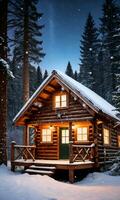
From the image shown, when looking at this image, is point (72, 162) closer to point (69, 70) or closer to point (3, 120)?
point (3, 120)

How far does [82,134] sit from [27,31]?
1343 cm

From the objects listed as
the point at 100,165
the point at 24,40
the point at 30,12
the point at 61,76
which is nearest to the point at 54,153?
the point at 100,165

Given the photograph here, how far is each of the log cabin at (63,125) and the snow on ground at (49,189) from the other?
2214mm

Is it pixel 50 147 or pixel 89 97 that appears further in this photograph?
pixel 50 147

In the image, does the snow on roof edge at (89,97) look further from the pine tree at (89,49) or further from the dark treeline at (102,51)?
the pine tree at (89,49)

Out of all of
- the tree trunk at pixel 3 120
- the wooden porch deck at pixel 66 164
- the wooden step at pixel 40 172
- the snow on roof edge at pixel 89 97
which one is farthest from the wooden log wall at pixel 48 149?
the tree trunk at pixel 3 120

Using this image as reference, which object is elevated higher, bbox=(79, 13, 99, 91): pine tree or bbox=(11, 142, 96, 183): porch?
bbox=(79, 13, 99, 91): pine tree

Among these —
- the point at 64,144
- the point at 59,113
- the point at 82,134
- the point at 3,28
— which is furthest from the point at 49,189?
the point at 3,28

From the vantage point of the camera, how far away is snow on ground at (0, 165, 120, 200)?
1161 cm

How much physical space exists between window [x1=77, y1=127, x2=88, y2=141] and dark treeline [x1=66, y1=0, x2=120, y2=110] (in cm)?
1512

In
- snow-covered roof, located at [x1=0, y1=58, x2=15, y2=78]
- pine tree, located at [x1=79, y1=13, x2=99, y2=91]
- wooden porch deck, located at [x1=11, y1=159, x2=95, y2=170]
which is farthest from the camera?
pine tree, located at [x1=79, y1=13, x2=99, y2=91]

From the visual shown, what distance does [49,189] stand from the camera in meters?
13.2

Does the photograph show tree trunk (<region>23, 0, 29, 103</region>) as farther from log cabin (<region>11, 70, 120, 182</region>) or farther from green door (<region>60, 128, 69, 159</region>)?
green door (<region>60, 128, 69, 159</region>)

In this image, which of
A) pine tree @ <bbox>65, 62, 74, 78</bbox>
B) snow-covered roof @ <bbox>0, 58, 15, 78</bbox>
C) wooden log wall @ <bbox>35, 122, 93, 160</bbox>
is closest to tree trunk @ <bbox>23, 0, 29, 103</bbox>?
wooden log wall @ <bbox>35, 122, 93, 160</bbox>
